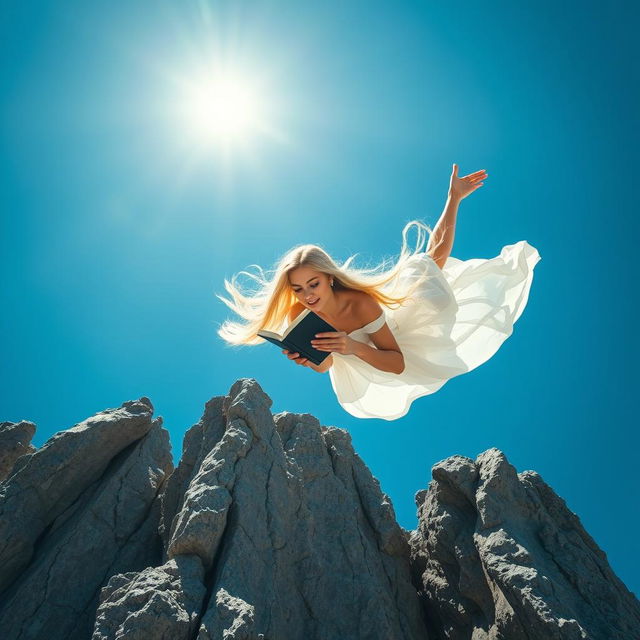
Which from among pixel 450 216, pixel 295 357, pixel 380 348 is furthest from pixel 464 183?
pixel 295 357

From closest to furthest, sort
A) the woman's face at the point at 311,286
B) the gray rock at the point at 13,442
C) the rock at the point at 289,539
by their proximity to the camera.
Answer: the rock at the point at 289,539, the woman's face at the point at 311,286, the gray rock at the point at 13,442

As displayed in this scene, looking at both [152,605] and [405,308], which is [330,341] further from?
[152,605]

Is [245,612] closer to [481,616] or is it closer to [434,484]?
[481,616]

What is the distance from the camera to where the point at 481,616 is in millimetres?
6660

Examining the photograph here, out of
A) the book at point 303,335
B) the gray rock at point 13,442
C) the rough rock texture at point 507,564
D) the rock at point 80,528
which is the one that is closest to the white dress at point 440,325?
the book at point 303,335

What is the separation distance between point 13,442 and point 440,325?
8.94 meters

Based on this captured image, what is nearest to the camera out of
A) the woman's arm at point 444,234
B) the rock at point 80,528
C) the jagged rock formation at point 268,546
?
the jagged rock formation at point 268,546

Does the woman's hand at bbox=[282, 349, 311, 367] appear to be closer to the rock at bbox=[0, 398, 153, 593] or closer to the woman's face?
the woman's face

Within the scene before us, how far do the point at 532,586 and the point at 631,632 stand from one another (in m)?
1.35

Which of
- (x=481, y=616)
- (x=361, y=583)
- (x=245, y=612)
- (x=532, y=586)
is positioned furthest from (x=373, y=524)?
(x=245, y=612)

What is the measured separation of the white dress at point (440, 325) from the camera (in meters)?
7.11

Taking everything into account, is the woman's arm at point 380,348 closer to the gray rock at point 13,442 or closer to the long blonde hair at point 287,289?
the long blonde hair at point 287,289

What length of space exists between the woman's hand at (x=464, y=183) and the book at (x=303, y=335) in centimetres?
393

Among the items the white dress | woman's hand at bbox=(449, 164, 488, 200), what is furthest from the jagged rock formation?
woman's hand at bbox=(449, 164, 488, 200)
